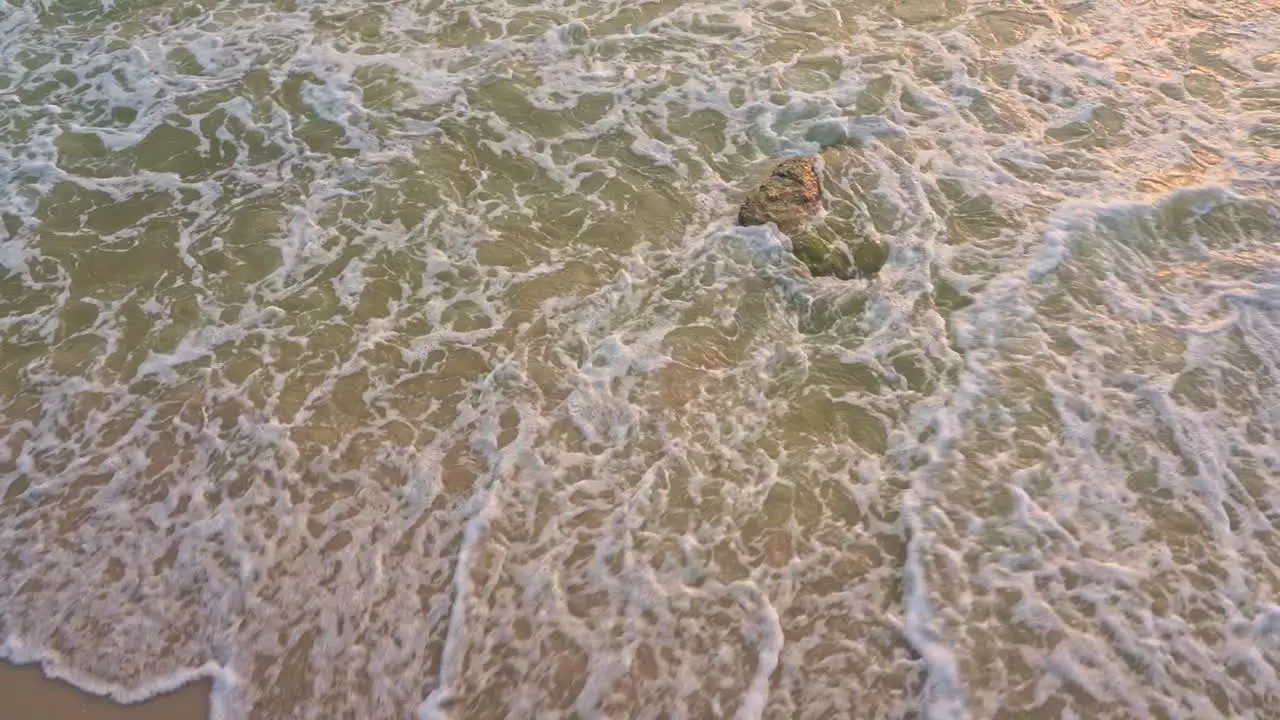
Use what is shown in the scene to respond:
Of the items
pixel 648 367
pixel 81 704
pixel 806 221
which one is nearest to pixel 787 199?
pixel 806 221

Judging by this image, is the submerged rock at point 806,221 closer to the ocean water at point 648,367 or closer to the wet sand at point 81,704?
the ocean water at point 648,367

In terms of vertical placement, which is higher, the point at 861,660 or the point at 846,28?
the point at 846,28

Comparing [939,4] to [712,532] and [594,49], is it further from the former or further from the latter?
[712,532]

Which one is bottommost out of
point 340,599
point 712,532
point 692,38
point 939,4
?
point 340,599

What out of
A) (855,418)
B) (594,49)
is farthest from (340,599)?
(594,49)

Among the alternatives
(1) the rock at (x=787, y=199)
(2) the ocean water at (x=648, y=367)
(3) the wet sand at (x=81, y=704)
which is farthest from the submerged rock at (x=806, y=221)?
(3) the wet sand at (x=81, y=704)

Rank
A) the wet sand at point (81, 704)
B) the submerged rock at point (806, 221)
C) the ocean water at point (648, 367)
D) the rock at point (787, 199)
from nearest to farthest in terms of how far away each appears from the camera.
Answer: the wet sand at point (81, 704), the ocean water at point (648, 367), the submerged rock at point (806, 221), the rock at point (787, 199)

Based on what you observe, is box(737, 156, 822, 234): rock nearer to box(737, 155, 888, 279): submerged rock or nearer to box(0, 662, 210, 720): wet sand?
box(737, 155, 888, 279): submerged rock
